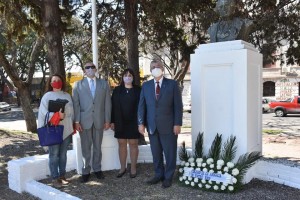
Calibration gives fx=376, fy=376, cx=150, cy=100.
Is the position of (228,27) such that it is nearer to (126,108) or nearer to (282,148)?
(126,108)

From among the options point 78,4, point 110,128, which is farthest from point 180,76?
point 110,128

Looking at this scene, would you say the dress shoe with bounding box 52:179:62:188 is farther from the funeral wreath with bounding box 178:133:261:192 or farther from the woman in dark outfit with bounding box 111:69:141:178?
the funeral wreath with bounding box 178:133:261:192

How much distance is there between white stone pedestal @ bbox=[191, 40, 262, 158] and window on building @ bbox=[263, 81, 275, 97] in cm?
3587

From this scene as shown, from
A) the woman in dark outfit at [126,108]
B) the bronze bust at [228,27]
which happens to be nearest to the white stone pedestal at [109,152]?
the woman in dark outfit at [126,108]

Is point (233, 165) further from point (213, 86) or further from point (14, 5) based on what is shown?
point (14, 5)

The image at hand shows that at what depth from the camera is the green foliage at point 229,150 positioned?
596 cm

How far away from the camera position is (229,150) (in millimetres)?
5992

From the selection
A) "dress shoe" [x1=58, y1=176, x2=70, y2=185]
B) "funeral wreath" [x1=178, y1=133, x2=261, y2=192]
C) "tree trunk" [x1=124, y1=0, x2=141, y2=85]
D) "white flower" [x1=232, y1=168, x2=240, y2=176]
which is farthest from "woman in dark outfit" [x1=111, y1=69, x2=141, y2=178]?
"tree trunk" [x1=124, y1=0, x2=141, y2=85]

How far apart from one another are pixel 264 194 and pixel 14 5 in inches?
373

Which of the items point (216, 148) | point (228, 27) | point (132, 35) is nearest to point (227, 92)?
point (216, 148)

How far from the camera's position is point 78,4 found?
40.3 ft

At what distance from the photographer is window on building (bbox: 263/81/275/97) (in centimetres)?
4066

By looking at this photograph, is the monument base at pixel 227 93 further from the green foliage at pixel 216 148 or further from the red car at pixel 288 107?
the red car at pixel 288 107

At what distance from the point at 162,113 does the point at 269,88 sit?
37473 mm
